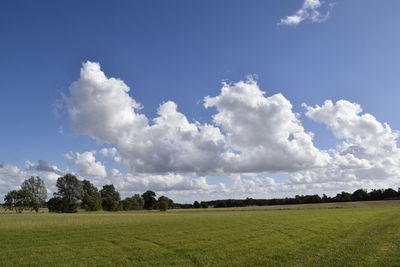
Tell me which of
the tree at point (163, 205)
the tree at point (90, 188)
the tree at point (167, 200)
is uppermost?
the tree at point (90, 188)

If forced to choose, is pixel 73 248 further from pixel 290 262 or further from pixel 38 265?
pixel 290 262

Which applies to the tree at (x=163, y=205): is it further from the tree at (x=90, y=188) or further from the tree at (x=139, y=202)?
the tree at (x=90, y=188)

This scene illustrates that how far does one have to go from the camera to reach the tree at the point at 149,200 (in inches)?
7096

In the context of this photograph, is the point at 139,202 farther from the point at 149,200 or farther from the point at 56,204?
the point at 56,204

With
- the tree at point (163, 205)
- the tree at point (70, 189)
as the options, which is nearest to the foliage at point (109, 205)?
the tree at point (70, 189)

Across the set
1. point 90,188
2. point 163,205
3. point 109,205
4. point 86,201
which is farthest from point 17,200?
point 163,205

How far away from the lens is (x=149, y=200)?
182 meters

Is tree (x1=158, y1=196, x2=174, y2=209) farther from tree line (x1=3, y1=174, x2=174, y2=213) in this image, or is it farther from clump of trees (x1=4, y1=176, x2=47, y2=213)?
clump of trees (x1=4, y1=176, x2=47, y2=213)

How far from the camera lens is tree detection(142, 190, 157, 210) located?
180250 millimetres

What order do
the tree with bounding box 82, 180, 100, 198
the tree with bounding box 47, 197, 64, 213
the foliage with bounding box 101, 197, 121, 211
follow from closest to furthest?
the tree with bounding box 47, 197, 64, 213 < the foliage with bounding box 101, 197, 121, 211 < the tree with bounding box 82, 180, 100, 198

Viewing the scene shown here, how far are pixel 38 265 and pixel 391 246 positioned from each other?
22.4 metres

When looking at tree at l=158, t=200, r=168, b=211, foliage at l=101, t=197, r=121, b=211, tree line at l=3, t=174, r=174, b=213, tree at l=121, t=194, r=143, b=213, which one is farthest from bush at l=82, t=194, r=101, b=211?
tree at l=158, t=200, r=168, b=211

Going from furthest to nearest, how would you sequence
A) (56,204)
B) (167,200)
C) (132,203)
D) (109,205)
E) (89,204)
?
1. (167,200)
2. (132,203)
3. (109,205)
4. (89,204)
5. (56,204)

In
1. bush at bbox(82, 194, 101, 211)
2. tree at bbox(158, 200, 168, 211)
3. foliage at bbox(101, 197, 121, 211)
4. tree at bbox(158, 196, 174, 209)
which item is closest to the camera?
bush at bbox(82, 194, 101, 211)
